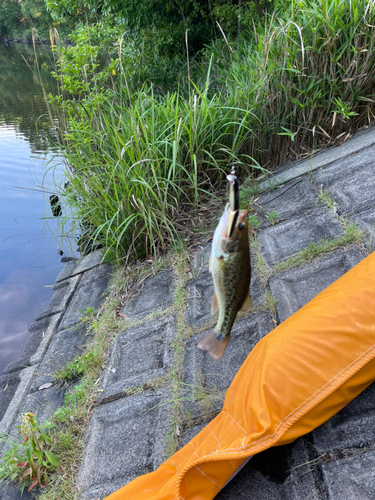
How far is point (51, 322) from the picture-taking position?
402cm

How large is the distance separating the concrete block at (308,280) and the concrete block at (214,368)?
6.7 inches

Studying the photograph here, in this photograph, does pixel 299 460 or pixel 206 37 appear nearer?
pixel 299 460

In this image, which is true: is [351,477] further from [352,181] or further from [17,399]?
[17,399]

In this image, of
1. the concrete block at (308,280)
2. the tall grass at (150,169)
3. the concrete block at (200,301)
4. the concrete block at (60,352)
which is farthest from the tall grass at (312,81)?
the concrete block at (60,352)

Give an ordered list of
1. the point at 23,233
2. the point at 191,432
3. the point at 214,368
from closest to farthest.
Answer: the point at 191,432
the point at 214,368
the point at 23,233

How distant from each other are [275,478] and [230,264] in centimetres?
119

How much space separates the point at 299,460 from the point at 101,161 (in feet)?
11.5

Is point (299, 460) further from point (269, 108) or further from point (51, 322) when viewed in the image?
point (269, 108)

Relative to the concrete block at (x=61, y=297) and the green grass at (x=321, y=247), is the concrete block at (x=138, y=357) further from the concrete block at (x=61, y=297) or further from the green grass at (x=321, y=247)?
the concrete block at (x=61, y=297)

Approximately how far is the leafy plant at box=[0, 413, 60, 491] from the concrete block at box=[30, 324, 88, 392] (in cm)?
82

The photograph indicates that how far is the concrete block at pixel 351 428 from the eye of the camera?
1627 millimetres

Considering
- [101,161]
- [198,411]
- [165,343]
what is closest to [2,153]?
[101,161]

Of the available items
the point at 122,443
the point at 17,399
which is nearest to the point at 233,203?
the point at 122,443

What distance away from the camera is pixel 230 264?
3.92ft
